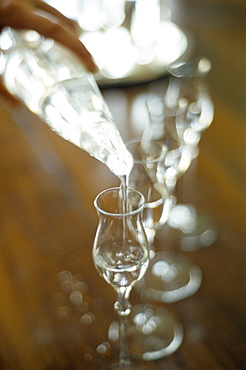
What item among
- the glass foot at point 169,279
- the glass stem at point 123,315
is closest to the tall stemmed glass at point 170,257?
the glass foot at point 169,279

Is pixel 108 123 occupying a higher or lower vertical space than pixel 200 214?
higher

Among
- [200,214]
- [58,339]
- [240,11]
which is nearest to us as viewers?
[58,339]

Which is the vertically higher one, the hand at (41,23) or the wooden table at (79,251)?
the hand at (41,23)

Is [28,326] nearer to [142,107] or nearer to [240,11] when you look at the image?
[142,107]

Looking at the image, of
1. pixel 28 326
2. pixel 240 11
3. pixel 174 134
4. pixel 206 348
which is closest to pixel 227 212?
pixel 174 134

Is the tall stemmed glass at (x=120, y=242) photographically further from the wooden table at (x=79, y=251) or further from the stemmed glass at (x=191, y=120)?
the stemmed glass at (x=191, y=120)

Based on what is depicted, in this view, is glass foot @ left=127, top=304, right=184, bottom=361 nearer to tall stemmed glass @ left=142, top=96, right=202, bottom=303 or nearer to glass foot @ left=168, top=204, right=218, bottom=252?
tall stemmed glass @ left=142, top=96, right=202, bottom=303

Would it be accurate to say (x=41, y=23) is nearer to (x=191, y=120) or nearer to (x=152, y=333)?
(x=191, y=120)

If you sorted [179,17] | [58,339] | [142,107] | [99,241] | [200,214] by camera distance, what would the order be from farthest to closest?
[179,17] → [142,107] → [200,214] → [58,339] → [99,241]
